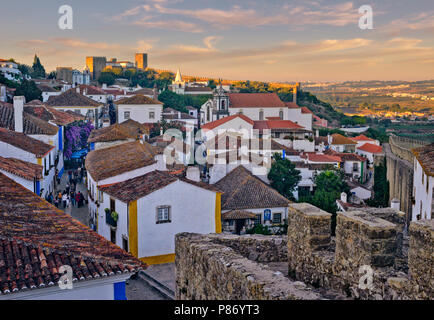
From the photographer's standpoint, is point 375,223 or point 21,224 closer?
point 375,223

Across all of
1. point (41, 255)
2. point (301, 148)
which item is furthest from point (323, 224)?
point (301, 148)

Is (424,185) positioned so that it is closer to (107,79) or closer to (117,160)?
(117,160)

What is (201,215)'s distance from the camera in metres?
17.4

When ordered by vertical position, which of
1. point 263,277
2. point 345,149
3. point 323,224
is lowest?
point 345,149

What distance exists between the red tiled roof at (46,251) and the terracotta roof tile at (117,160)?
9.32 meters

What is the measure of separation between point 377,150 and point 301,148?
485 inches

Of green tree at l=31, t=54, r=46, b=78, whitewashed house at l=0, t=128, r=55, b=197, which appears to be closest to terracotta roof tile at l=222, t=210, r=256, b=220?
whitewashed house at l=0, t=128, r=55, b=197

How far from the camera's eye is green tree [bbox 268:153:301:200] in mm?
30750

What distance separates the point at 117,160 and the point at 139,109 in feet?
111

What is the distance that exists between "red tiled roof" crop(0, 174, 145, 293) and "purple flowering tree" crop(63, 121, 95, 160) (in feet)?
78.7

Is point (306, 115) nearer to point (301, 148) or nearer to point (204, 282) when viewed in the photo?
point (301, 148)

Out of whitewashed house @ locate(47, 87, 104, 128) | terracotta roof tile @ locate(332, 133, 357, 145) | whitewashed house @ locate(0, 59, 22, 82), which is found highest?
whitewashed house @ locate(0, 59, 22, 82)

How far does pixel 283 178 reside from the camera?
30.9 meters

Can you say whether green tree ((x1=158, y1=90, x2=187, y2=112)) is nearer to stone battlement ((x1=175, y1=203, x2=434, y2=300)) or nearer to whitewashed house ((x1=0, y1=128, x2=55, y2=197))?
whitewashed house ((x1=0, y1=128, x2=55, y2=197))
